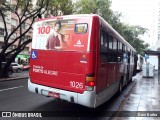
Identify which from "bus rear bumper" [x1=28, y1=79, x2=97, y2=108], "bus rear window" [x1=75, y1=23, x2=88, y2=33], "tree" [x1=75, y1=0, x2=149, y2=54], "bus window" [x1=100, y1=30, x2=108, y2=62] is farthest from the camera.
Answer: "tree" [x1=75, y1=0, x2=149, y2=54]

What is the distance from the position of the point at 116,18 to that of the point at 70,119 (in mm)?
39278

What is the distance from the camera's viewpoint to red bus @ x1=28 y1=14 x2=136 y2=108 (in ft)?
22.3

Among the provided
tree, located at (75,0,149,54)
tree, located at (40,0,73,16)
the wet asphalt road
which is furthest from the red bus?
tree, located at (75,0,149,54)

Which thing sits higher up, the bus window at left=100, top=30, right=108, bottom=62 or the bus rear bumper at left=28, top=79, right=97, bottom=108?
the bus window at left=100, top=30, right=108, bottom=62

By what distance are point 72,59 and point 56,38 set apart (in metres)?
0.90

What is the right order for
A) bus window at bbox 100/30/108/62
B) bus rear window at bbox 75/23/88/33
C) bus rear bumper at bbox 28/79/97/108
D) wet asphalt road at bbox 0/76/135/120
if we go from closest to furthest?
1. bus rear bumper at bbox 28/79/97/108
2. bus rear window at bbox 75/23/88/33
3. bus window at bbox 100/30/108/62
4. wet asphalt road at bbox 0/76/135/120

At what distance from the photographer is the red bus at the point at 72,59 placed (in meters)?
6.79

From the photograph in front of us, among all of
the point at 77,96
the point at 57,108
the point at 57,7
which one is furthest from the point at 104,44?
the point at 57,7

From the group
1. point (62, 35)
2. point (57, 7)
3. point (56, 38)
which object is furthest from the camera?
point (57, 7)

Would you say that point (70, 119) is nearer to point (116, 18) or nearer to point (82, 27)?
point (82, 27)

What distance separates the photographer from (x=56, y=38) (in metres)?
7.45

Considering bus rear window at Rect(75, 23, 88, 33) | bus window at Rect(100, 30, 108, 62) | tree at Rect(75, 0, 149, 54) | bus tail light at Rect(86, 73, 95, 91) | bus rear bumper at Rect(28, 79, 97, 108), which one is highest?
tree at Rect(75, 0, 149, 54)

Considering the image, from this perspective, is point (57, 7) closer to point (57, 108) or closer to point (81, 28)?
point (57, 108)

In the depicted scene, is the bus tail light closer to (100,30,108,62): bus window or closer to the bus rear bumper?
the bus rear bumper
